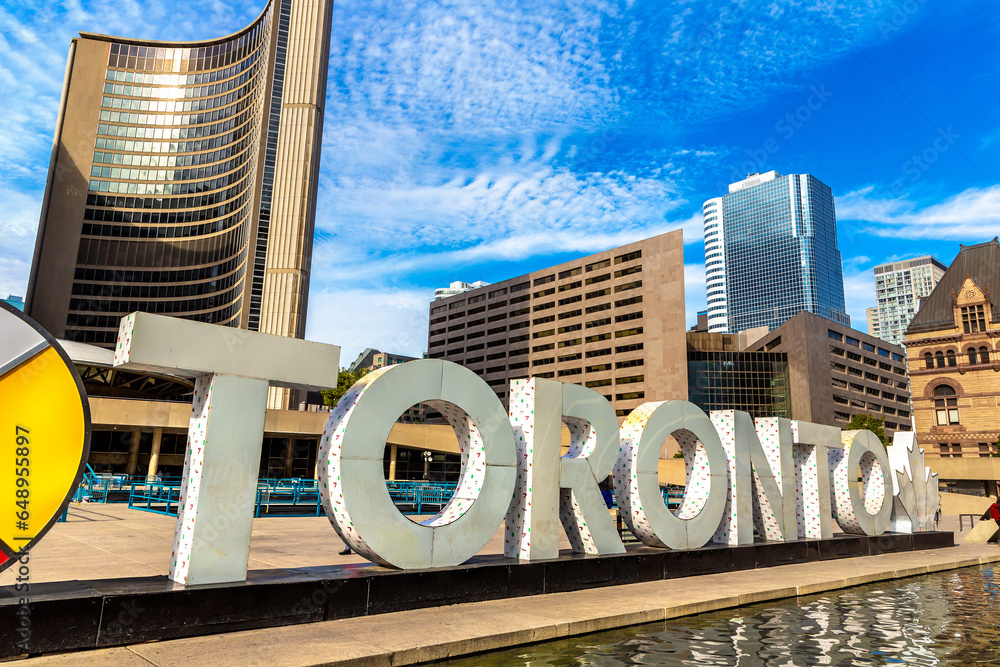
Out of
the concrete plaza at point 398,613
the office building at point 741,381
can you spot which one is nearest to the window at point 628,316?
the office building at point 741,381

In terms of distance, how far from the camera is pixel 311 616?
8039 millimetres

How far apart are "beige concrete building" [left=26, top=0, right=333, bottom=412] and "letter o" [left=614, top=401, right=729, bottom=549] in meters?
86.4

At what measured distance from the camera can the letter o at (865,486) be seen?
58.6ft

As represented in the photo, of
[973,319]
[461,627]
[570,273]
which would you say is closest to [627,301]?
[570,273]

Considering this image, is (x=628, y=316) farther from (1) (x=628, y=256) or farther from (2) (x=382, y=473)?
(2) (x=382, y=473)

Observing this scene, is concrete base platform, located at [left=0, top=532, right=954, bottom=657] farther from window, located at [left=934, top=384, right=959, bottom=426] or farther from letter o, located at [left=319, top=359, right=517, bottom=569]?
window, located at [left=934, top=384, right=959, bottom=426]

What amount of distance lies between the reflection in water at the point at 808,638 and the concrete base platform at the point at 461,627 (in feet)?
0.63

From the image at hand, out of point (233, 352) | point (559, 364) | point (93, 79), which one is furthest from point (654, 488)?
point (93, 79)

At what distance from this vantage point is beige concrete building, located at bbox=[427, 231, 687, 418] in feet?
330

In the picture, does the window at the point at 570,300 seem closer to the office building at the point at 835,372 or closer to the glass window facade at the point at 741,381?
the glass window facade at the point at 741,381

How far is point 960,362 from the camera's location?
9131cm

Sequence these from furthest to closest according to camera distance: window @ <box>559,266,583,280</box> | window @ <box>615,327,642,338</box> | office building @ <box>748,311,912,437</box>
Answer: window @ <box>559,266,583,280</box>, office building @ <box>748,311,912,437</box>, window @ <box>615,327,642,338</box>

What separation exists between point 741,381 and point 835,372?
63.3ft

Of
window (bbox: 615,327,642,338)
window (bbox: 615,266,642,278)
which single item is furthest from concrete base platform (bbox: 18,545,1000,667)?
window (bbox: 615,266,642,278)
